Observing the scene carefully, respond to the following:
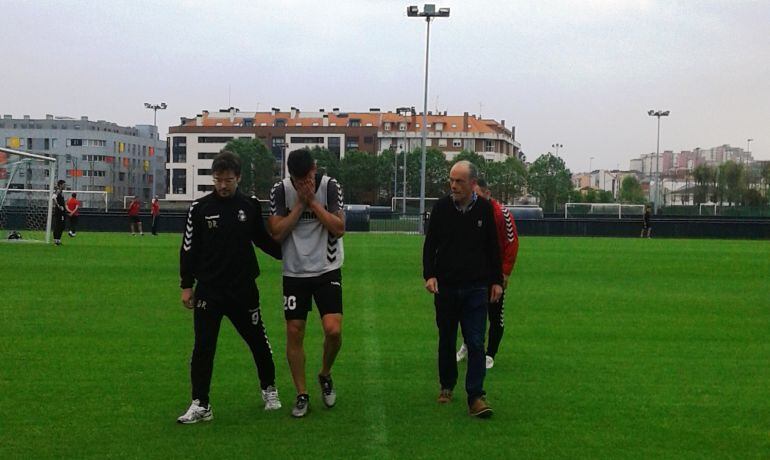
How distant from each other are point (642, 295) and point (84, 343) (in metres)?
10.4

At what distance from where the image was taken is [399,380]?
9023 millimetres

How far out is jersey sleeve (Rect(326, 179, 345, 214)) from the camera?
743 centimetres

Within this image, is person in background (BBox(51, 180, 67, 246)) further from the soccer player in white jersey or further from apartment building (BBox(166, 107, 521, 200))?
apartment building (BBox(166, 107, 521, 200))

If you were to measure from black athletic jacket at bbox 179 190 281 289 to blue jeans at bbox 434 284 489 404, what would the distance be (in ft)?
5.12

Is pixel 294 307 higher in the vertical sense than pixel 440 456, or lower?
higher

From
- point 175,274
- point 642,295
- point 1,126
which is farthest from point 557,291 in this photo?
point 1,126

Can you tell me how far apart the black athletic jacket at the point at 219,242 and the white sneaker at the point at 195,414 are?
33.3 inches

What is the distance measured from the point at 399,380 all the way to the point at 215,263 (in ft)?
8.00

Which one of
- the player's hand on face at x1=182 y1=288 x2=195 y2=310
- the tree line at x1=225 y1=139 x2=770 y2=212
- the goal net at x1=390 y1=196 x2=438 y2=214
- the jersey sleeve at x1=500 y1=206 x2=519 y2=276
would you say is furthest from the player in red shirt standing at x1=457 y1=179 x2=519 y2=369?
the tree line at x1=225 y1=139 x2=770 y2=212

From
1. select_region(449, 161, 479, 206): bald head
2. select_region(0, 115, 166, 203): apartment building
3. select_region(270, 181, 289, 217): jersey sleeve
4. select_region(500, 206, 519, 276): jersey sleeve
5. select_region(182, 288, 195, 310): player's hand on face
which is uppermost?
select_region(0, 115, 166, 203): apartment building

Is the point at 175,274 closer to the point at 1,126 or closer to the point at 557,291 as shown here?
the point at 557,291

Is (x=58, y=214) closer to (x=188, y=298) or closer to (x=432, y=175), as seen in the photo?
(x=188, y=298)

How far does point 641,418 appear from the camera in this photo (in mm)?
7508

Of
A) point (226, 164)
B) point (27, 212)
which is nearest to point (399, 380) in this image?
point (226, 164)
